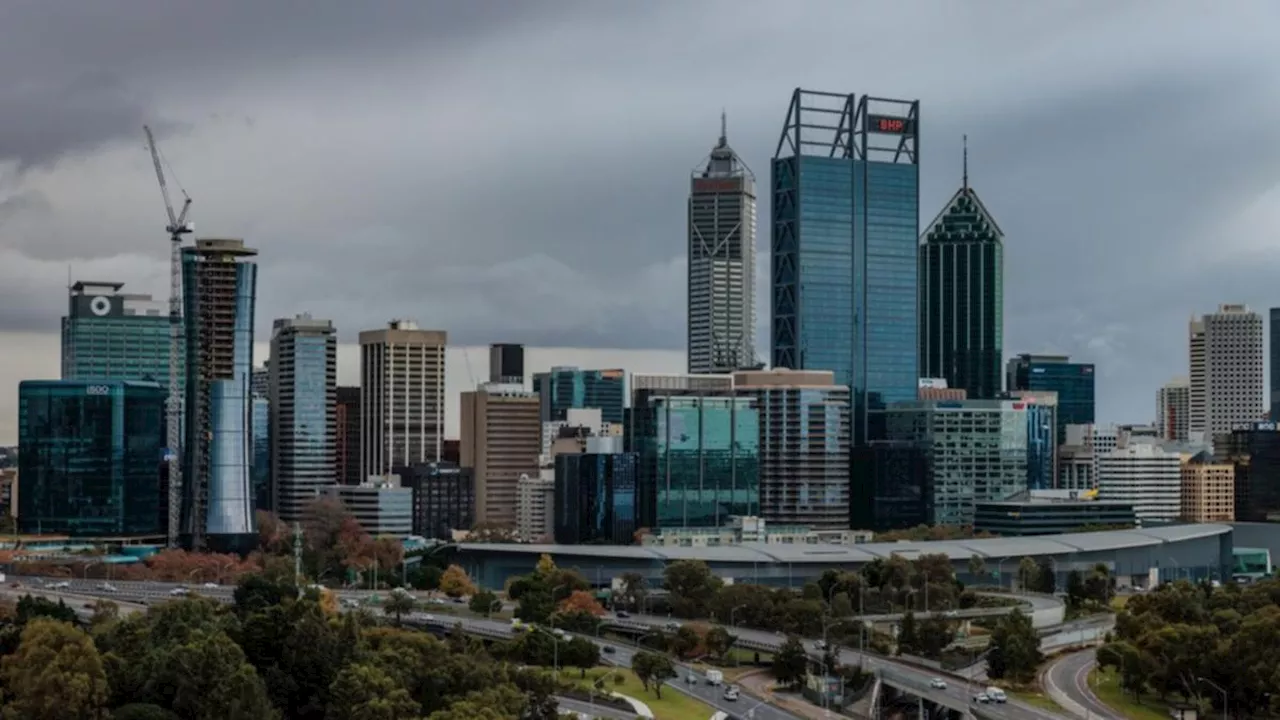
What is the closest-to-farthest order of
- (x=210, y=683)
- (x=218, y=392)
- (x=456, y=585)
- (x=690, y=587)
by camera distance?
(x=210, y=683) < (x=690, y=587) < (x=456, y=585) < (x=218, y=392)

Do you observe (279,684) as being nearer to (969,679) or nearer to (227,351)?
(969,679)

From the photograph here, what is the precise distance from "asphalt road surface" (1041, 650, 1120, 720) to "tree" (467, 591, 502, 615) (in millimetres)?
35832

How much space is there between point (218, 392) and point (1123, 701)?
11500 cm

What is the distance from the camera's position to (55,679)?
77.8 meters

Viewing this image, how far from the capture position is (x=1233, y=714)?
9588cm

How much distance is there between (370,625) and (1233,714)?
42.6 metres

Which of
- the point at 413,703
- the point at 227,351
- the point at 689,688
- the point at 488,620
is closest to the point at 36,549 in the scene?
the point at 227,351

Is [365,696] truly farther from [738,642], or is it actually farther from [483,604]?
[483,604]

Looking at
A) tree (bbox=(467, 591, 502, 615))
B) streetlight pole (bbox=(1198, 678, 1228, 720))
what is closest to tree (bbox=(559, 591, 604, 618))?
tree (bbox=(467, 591, 502, 615))

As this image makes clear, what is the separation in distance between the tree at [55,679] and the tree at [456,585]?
213ft

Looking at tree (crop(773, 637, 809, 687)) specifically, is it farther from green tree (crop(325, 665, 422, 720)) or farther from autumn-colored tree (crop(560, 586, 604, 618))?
green tree (crop(325, 665, 422, 720))

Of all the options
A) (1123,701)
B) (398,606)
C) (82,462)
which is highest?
(82,462)

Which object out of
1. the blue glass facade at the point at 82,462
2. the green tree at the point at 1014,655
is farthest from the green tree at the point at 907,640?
the blue glass facade at the point at 82,462

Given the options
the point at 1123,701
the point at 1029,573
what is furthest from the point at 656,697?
the point at 1029,573
